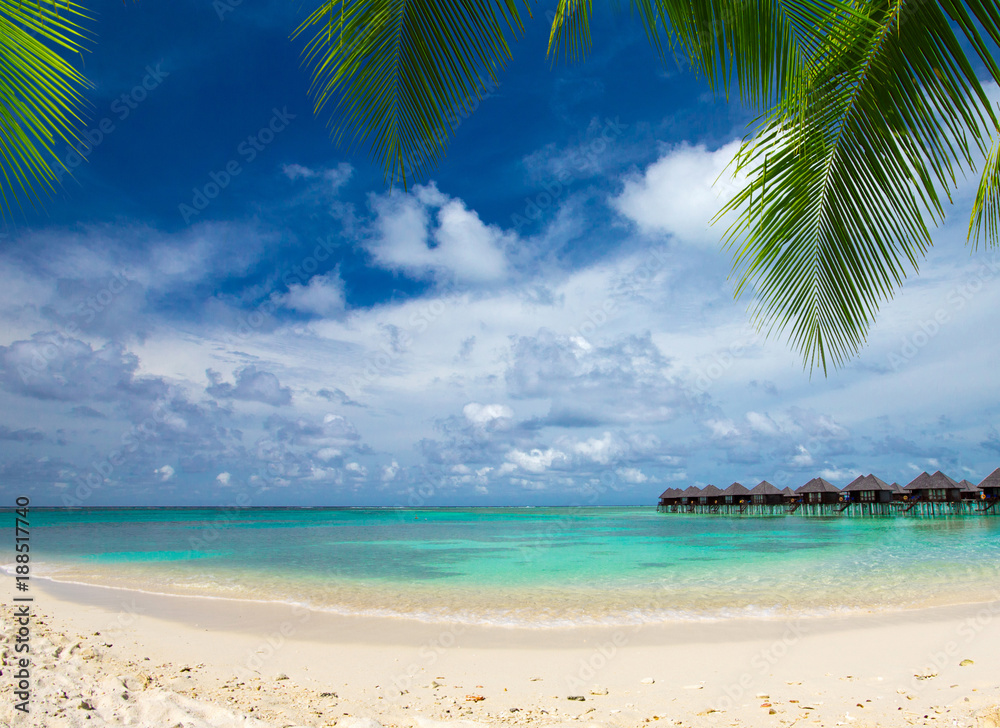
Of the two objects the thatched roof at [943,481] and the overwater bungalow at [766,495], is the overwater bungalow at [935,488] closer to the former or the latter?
the thatched roof at [943,481]

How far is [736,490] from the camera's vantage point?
50312mm

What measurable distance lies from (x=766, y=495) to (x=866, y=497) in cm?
755

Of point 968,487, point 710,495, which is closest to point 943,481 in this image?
point 968,487

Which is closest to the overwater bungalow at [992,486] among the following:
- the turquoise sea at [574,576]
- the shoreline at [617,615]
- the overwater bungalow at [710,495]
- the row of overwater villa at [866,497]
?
the row of overwater villa at [866,497]

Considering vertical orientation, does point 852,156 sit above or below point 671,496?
above

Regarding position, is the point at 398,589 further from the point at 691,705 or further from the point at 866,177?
the point at 866,177

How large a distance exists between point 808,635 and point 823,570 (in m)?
8.24

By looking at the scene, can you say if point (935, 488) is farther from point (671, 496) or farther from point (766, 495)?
point (671, 496)

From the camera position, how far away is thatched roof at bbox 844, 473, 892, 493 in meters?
44.0

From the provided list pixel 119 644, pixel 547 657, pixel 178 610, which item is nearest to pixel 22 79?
pixel 547 657

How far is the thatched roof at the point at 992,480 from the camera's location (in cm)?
4062

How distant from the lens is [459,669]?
21.0 ft

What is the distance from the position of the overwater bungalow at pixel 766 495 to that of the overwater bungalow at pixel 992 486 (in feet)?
45.6

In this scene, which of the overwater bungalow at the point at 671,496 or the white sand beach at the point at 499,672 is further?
the overwater bungalow at the point at 671,496
